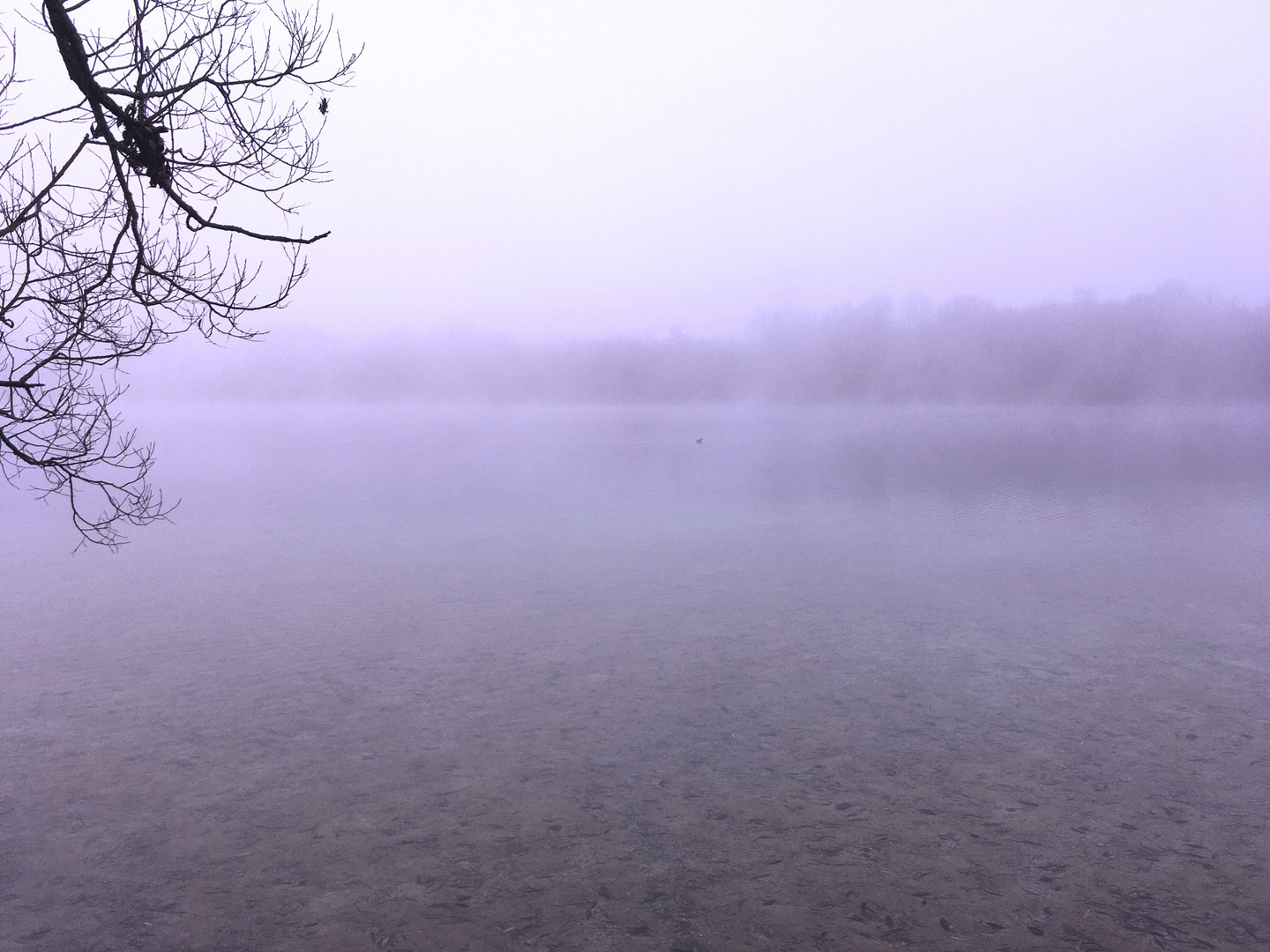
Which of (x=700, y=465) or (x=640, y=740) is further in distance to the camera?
(x=700, y=465)

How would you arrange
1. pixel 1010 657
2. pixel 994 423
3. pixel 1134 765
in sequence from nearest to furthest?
pixel 1134 765
pixel 1010 657
pixel 994 423

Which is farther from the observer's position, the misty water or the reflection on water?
the reflection on water

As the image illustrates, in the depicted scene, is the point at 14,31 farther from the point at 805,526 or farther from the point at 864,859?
the point at 805,526

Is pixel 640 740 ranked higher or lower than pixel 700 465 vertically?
lower

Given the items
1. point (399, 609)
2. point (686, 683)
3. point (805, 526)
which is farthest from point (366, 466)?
point (686, 683)

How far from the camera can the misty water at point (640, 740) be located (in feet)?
16.6

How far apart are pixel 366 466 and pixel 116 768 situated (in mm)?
26419

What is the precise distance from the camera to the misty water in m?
5.06

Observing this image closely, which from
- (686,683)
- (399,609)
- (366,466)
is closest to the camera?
(686,683)

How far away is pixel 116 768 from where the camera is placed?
6.88 m

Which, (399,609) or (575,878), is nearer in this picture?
(575,878)

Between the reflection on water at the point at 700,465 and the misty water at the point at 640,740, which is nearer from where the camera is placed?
the misty water at the point at 640,740

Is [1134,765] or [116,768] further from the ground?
[116,768]

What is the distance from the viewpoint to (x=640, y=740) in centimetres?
733
